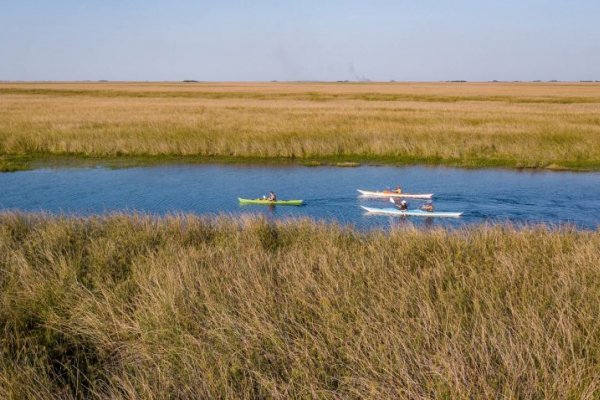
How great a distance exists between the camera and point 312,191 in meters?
22.2

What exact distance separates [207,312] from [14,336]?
1.95 m

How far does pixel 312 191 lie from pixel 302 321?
16691 mm

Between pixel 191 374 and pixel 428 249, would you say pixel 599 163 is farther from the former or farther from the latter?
pixel 191 374

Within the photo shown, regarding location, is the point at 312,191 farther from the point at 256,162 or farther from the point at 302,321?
the point at 302,321

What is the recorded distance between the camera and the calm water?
18.6 meters

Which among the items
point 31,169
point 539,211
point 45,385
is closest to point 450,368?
point 45,385

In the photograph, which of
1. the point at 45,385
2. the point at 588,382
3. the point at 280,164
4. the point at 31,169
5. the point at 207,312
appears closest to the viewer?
the point at 588,382

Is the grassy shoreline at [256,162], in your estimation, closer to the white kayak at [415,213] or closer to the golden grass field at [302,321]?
the white kayak at [415,213]

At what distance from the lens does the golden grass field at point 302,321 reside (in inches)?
171

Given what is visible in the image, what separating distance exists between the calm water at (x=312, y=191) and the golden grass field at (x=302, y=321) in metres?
8.69

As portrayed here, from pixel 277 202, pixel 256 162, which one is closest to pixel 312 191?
pixel 277 202

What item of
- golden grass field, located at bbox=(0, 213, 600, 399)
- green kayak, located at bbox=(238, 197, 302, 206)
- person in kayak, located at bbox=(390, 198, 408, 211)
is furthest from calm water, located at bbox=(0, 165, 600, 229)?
golden grass field, located at bbox=(0, 213, 600, 399)

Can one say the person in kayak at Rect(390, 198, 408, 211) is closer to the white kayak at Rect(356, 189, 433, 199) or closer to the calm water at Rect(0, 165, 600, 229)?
the white kayak at Rect(356, 189, 433, 199)

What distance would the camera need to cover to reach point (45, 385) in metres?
4.52
